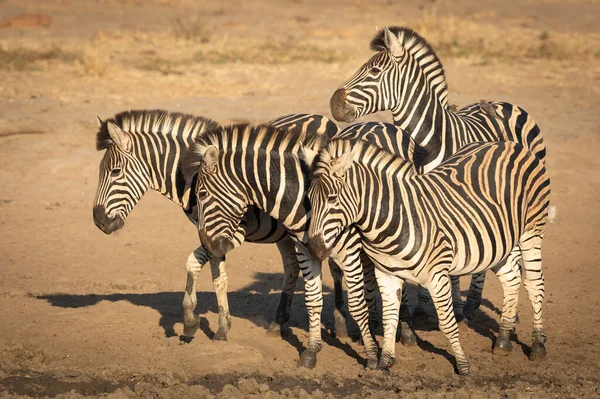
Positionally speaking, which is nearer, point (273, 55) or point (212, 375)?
point (212, 375)

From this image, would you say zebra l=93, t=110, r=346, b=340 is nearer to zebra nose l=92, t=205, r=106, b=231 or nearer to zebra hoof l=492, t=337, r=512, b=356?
zebra nose l=92, t=205, r=106, b=231

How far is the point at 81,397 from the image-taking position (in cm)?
611

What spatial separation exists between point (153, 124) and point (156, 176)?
47 cm

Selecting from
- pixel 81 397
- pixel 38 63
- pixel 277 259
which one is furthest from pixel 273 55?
pixel 81 397

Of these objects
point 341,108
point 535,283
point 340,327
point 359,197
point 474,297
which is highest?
point 341,108

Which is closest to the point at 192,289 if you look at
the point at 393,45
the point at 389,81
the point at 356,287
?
the point at 356,287

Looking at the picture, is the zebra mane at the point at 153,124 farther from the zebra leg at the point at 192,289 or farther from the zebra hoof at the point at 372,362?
the zebra hoof at the point at 372,362

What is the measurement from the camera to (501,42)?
21875 millimetres

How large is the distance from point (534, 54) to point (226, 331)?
584 inches

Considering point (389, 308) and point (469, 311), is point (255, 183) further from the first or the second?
point (469, 311)

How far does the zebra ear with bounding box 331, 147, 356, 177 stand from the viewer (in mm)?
6176

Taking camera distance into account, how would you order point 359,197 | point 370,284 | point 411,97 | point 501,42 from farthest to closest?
point 501,42 → point 411,97 → point 370,284 → point 359,197

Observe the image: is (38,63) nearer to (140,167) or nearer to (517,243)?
(140,167)

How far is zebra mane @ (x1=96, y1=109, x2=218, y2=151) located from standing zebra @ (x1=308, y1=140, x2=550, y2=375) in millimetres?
1810
